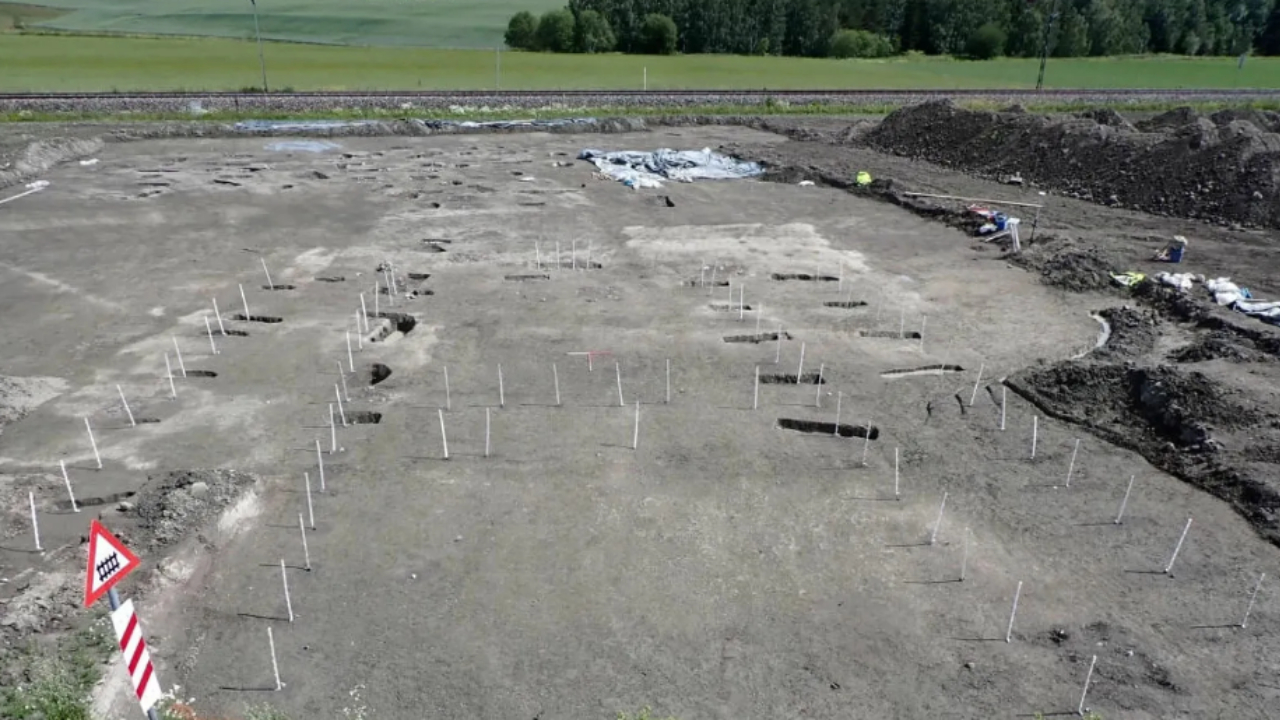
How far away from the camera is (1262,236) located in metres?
22.7

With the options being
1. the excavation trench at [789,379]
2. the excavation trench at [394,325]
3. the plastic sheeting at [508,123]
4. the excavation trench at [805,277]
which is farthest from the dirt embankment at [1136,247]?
the excavation trench at [394,325]

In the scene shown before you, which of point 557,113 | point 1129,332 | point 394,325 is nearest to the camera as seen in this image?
point 1129,332

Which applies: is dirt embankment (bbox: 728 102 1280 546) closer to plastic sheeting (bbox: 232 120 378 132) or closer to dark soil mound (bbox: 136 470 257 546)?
dark soil mound (bbox: 136 470 257 546)

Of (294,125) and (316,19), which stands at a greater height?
(316,19)

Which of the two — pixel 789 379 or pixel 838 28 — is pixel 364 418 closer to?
pixel 789 379

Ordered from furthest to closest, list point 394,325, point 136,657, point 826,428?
point 394,325 < point 826,428 < point 136,657

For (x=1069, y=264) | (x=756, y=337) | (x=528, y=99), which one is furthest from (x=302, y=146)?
(x=1069, y=264)

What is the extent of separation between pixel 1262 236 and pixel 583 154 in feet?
73.2

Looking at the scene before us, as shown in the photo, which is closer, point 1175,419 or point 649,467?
point 649,467

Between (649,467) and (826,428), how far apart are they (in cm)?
303

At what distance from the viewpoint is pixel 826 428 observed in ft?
42.1

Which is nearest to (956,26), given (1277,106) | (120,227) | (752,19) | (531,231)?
(752,19)

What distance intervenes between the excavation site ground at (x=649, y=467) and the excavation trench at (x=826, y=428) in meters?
0.09

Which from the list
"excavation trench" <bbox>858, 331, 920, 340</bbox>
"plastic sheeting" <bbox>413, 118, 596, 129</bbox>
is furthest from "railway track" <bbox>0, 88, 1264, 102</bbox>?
"excavation trench" <bbox>858, 331, 920, 340</bbox>
